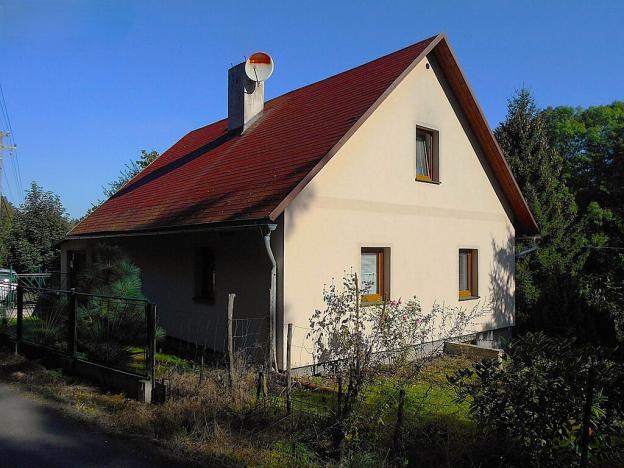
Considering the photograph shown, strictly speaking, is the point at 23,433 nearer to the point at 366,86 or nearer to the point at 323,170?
the point at 323,170

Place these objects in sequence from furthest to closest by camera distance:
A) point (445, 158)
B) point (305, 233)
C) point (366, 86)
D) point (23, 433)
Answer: point (445, 158) → point (366, 86) → point (305, 233) → point (23, 433)

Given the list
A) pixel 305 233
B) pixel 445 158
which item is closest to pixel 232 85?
pixel 445 158

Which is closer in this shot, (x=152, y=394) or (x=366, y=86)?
(x=152, y=394)

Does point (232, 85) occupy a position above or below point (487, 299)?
above

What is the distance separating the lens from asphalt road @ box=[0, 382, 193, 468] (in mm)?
5250

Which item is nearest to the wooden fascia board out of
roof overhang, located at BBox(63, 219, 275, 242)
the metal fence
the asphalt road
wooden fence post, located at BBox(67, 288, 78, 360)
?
roof overhang, located at BBox(63, 219, 275, 242)

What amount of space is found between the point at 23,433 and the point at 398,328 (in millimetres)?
4674

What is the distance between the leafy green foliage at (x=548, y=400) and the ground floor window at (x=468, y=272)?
8.83 m

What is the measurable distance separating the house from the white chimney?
67mm

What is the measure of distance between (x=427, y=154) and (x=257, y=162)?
13.3 feet

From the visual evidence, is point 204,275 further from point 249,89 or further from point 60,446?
point 249,89

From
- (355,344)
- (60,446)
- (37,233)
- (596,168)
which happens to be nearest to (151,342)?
(60,446)

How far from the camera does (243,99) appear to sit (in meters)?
14.7

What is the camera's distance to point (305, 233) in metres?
9.45
